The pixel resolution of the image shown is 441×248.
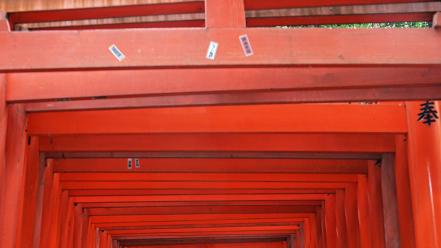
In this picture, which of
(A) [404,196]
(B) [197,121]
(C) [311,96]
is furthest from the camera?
(A) [404,196]

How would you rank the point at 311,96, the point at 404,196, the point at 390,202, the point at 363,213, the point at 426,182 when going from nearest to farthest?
the point at 311,96
the point at 426,182
the point at 404,196
the point at 390,202
the point at 363,213

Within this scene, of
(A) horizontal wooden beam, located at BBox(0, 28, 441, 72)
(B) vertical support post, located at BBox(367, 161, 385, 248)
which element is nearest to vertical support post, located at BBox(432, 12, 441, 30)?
(A) horizontal wooden beam, located at BBox(0, 28, 441, 72)

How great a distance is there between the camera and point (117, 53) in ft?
17.5

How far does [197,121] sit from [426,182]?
2657mm

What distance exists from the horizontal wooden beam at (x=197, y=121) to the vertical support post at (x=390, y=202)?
151 cm

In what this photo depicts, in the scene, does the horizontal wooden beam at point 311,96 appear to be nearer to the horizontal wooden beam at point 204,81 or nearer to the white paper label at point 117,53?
the horizontal wooden beam at point 204,81

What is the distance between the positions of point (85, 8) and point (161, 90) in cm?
161

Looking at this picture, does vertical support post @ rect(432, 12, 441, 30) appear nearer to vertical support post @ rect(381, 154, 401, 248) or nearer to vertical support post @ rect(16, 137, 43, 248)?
vertical support post @ rect(381, 154, 401, 248)

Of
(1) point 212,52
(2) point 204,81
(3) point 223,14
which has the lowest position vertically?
(1) point 212,52

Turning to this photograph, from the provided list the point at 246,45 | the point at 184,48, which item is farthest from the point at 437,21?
the point at 184,48

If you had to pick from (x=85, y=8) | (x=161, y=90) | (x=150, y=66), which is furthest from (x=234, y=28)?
(x=85, y=8)

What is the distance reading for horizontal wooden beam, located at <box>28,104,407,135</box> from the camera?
793 centimetres

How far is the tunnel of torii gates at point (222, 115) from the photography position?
5391mm

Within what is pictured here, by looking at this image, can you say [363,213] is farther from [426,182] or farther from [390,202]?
[426,182]
